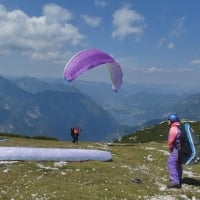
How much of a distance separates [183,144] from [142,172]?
665 centimetres

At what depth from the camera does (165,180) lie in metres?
26.0

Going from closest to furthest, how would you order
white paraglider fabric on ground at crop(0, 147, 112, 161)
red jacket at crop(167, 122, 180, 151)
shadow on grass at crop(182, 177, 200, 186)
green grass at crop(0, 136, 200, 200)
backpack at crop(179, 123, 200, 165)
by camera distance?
green grass at crop(0, 136, 200, 200) < red jacket at crop(167, 122, 180, 151) < backpack at crop(179, 123, 200, 165) < shadow on grass at crop(182, 177, 200, 186) < white paraglider fabric on ground at crop(0, 147, 112, 161)

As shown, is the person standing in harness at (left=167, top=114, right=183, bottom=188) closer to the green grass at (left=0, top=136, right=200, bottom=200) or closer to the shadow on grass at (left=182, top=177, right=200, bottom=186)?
the green grass at (left=0, top=136, right=200, bottom=200)

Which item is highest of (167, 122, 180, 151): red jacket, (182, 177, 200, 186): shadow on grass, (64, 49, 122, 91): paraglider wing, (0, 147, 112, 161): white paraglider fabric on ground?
(64, 49, 122, 91): paraglider wing

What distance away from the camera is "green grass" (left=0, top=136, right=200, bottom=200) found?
Answer: 20.7 metres

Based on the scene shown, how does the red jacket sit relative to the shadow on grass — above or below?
above

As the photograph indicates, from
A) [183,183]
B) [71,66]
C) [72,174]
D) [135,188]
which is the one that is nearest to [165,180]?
[183,183]

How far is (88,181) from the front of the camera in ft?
78.0

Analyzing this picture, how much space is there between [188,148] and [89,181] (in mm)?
6138

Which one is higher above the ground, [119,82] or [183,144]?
[119,82]

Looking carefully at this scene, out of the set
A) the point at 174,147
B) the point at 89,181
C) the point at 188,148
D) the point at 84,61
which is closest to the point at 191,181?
the point at 188,148

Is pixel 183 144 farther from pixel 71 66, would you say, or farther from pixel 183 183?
pixel 71 66

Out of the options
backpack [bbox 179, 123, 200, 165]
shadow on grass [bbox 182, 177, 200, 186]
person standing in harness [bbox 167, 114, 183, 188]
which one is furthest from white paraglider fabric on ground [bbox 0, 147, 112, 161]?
backpack [bbox 179, 123, 200, 165]

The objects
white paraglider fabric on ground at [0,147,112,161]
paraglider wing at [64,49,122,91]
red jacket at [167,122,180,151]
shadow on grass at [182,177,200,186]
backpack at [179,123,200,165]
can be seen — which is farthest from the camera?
paraglider wing at [64,49,122,91]
